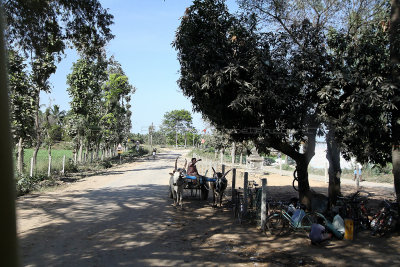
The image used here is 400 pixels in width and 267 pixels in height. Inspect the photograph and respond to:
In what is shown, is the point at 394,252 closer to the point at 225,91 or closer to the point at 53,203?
the point at 225,91

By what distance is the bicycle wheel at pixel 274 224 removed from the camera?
8.30 m

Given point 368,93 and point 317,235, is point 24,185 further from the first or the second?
point 368,93

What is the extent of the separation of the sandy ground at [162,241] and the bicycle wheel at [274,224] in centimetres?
27

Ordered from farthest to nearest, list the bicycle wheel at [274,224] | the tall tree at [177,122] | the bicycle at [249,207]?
1. the tall tree at [177,122]
2. the bicycle at [249,207]
3. the bicycle wheel at [274,224]

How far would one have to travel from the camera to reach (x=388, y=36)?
336 inches

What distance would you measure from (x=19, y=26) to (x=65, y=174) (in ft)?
42.5

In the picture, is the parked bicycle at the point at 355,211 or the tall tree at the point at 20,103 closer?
the parked bicycle at the point at 355,211

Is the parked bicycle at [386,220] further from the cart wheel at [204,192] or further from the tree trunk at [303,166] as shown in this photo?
the cart wheel at [204,192]

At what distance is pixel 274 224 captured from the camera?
29.1 feet

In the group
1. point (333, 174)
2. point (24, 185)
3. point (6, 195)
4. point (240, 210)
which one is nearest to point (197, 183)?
point (240, 210)

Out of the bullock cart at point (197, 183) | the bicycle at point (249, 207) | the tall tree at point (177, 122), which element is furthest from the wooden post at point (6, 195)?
the tall tree at point (177, 122)

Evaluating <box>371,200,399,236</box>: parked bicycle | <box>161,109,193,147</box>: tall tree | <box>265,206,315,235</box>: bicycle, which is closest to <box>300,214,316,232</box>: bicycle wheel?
<box>265,206,315,235</box>: bicycle

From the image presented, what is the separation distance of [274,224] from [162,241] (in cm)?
326

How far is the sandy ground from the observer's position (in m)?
6.31
